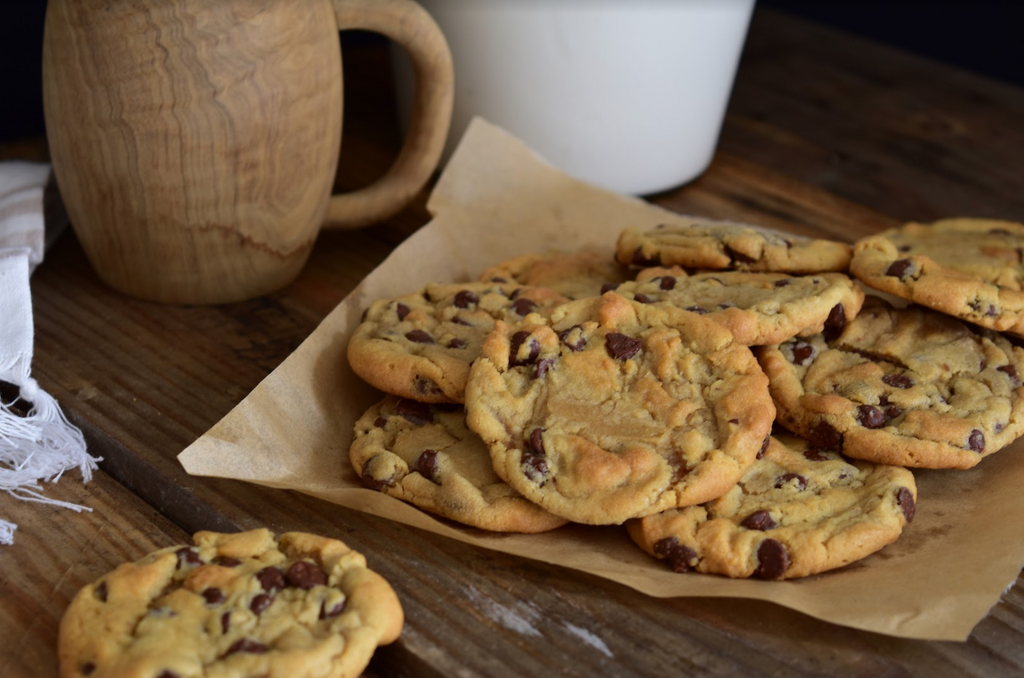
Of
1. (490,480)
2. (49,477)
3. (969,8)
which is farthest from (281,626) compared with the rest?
(969,8)

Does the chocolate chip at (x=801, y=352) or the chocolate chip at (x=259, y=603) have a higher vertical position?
the chocolate chip at (x=801, y=352)

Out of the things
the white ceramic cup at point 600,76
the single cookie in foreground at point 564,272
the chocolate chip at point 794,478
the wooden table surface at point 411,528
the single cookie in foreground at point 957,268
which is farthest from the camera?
the white ceramic cup at point 600,76

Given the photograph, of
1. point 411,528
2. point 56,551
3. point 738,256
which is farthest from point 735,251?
point 56,551

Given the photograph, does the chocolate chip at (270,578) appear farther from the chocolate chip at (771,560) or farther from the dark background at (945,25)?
the dark background at (945,25)

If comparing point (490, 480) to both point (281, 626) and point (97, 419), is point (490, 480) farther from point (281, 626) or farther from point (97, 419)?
point (97, 419)

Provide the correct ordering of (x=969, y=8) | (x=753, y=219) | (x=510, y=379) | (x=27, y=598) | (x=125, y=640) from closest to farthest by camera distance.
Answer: (x=125, y=640)
(x=27, y=598)
(x=510, y=379)
(x=753, y=219)
(x=969, y=8)

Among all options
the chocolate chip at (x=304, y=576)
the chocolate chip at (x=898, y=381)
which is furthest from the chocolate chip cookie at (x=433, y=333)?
the chocolate chip at (x=898, y=381)

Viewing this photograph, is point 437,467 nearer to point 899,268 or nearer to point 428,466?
point 428,466
